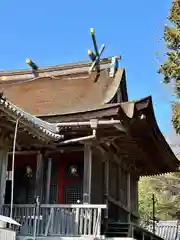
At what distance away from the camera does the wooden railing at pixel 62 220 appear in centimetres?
926

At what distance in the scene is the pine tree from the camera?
10461mm

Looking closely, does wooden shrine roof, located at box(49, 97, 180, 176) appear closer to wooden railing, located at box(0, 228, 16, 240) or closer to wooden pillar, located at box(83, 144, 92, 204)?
wooden pillar, located at box(83, 144, 92, 204)

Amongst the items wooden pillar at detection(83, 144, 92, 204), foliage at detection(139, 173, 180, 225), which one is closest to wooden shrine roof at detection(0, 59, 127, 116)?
wooden pillar at detection(83, 144, 92, 204)

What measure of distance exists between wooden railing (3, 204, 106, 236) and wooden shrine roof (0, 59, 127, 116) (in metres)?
2.28

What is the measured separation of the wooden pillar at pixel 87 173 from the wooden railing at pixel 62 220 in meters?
0.64

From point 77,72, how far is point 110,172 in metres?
3.93

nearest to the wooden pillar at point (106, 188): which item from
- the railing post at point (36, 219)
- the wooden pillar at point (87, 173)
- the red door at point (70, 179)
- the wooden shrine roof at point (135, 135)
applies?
the wooden shrine roof at point (135, 135)

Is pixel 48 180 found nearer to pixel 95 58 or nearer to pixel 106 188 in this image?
pixel 106 188

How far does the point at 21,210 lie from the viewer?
9.58 metres

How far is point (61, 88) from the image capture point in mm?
12969

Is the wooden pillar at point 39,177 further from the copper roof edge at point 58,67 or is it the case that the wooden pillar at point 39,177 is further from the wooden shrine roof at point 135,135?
the copper roof edge at point 58,67

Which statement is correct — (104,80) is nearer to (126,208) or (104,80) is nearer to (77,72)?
(77,72)

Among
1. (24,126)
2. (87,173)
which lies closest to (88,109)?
(87,173)

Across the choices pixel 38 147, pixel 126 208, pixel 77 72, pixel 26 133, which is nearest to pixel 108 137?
pixel 38 147
